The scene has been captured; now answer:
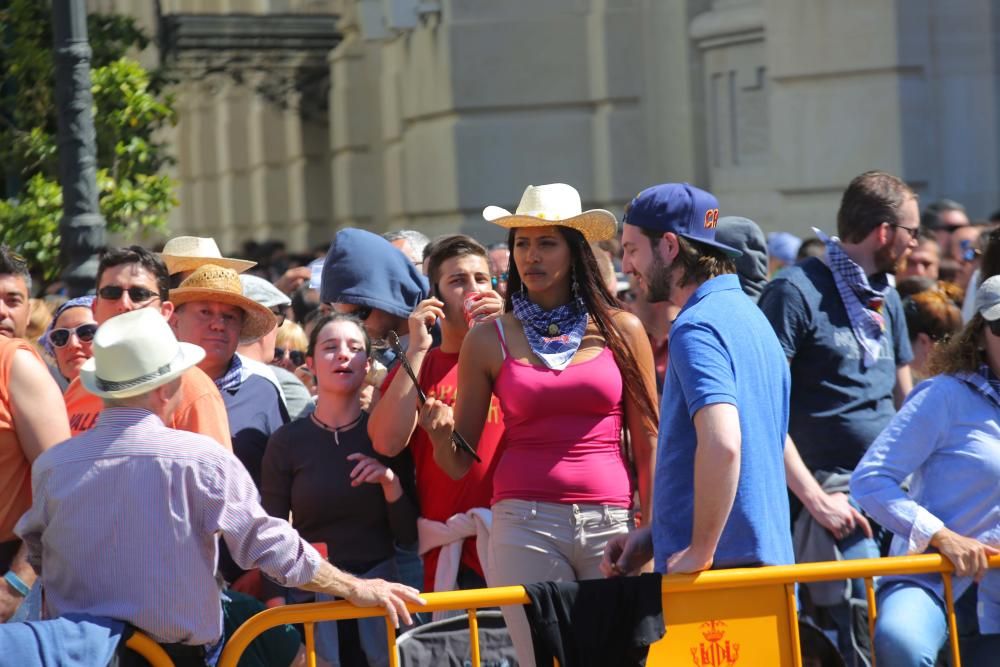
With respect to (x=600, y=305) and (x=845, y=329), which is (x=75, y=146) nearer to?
(x=600, y=305)

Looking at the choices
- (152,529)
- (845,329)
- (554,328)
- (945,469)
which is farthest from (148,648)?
(845,329)

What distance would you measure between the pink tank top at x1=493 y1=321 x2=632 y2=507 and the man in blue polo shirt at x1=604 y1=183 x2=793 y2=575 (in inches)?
17.9

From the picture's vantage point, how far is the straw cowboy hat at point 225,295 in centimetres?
652

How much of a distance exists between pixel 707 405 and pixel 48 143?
287 inches

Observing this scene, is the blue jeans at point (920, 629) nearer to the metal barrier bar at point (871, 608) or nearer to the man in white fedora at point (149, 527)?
the metal barrier bar at point (871, 608)

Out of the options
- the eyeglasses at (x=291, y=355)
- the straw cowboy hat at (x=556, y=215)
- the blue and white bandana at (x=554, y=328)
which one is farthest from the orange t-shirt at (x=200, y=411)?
the eyeglasses at (x=291, y=355)

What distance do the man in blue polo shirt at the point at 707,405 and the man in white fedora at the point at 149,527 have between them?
82 cm

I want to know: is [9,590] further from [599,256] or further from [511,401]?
[599,256]

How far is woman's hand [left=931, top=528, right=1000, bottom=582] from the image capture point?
4980mm

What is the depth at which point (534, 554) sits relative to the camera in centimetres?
532

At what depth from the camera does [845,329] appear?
6461mm

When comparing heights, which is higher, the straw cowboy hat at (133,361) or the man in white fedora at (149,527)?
the straw cowboy hat at (133,361)

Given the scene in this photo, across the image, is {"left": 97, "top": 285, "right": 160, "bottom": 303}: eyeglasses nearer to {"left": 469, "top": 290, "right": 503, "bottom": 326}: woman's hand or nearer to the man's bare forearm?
{"left": 469, "top": 290, "right": 503, "bottom": 326}: woman's hand

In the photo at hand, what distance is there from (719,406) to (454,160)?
11.2 metres
